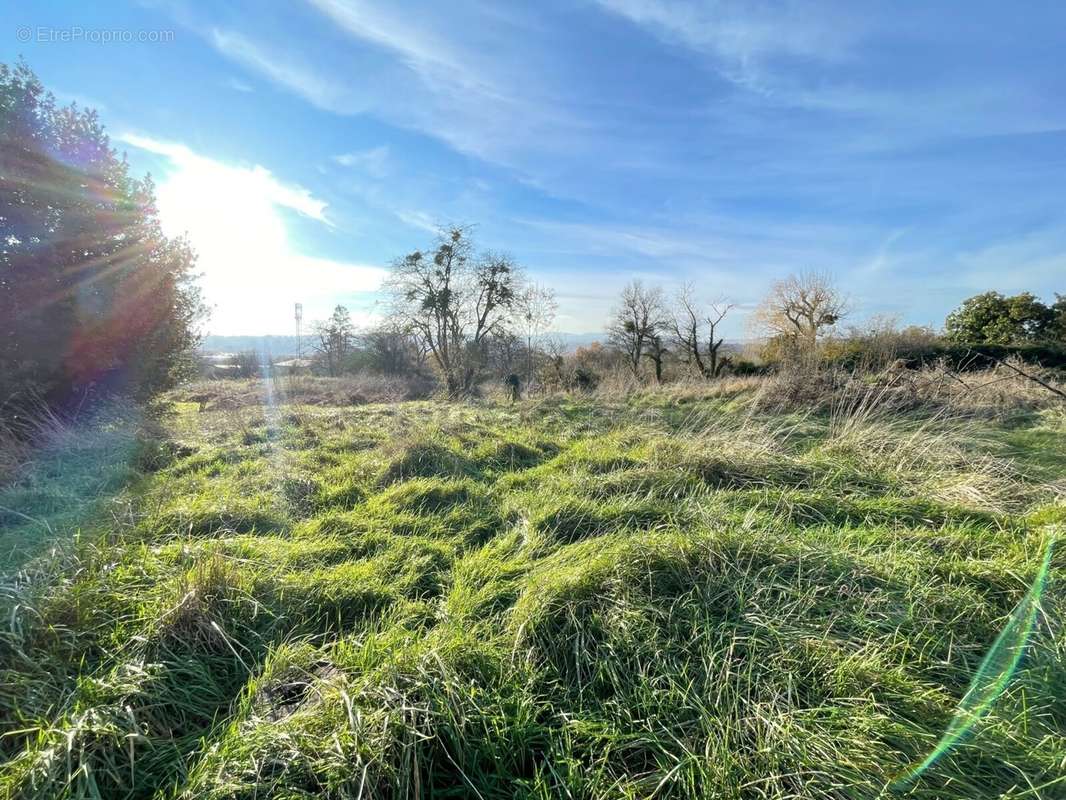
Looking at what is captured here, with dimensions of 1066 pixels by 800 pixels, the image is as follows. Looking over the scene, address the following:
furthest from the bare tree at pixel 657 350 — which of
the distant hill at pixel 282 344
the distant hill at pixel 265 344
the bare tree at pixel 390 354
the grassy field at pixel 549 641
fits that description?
the distant hill at pixel 265 344

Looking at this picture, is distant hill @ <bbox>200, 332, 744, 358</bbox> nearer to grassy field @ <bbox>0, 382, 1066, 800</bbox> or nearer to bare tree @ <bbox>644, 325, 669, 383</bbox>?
bare tree @ <bbox>644, 325, 669, 383</bbox>

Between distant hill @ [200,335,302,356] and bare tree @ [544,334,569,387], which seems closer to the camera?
bare tree @ [544,334,569,387]

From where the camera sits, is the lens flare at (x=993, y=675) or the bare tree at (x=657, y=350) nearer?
the lens flare at (x=993, y=675)

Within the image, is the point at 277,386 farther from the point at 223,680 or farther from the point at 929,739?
the point at 929,739

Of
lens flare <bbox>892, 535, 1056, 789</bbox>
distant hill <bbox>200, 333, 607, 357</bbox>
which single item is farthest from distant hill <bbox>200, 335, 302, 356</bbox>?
lens flare <bbox>892, 535, 1056, 789</bbox>

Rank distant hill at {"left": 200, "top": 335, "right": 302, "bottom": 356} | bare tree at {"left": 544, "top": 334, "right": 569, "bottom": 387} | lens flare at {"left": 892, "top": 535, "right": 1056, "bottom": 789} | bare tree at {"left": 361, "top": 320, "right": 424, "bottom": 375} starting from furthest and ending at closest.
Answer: distant hill at {"left": 200, "top": 335, "right": 302, "bottom": 356} < bare tree at {"left": 361, "top": 320, "right": 424, "bottom": 375} < bare tree at {"left": 544, "top": 334, "right": 569, "bottom": 387} < lens flare at {"left": 892, "top": 535, "right": 1056, "bottom": 789}

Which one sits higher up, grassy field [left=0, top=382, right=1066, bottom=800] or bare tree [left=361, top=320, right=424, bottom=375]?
bare tree [left=361, top=320, right=424, bottom=375]

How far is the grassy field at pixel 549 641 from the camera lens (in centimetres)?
144

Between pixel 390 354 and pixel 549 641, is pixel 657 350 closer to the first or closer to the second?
pixel 390 354

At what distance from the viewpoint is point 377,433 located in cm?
752

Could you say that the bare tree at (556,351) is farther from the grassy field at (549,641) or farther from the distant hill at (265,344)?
the grassy field at (549,641)

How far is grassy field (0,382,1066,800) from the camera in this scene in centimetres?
144

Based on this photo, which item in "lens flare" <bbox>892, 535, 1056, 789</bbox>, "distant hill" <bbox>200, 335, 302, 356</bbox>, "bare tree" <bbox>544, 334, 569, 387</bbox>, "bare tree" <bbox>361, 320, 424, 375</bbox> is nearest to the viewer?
"lens flare" <bbox>892, 535, 1056, 789</bbox>

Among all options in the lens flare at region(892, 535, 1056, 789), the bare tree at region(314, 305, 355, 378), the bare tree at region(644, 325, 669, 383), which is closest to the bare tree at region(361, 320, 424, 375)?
the bare tree at region(314, 305, 355, 378)
